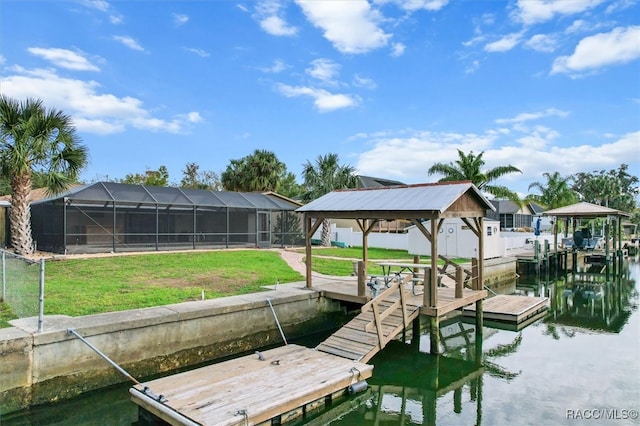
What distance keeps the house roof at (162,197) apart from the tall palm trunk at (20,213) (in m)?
2.61

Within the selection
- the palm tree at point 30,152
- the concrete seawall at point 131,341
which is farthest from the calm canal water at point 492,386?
Result: the palm tree at point 30,152

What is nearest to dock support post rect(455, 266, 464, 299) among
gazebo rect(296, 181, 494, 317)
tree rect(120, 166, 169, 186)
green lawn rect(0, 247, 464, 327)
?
gazebo rect(296, 181, 494, 317)

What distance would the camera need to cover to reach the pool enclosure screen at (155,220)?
1952 cm

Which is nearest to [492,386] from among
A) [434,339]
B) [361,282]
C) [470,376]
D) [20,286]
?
[470,376]

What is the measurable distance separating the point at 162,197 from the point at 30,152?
25.7ft

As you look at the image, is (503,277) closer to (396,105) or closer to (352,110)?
(396,105)

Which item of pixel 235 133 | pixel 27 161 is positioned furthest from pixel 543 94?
pixel 235 133

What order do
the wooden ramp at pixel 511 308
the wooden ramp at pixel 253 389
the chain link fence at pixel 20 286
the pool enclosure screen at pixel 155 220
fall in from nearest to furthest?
the wooden ramp at pixel 253 389 → the chain link fence at pixel 20 286 → the wooden ramp at pixel 511 308 → the pool enclosure screen at pixel 155 220

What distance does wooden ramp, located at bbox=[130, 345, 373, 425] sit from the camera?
5.50 m

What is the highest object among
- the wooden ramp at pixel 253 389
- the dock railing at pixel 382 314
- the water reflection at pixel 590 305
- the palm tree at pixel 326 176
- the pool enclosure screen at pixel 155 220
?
the palm tree at pixel 326 176

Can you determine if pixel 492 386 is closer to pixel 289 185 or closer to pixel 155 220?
pixel 155 220

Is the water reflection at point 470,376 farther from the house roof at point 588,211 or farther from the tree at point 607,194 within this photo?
the tree at point 607,194

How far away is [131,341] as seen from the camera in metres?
7.43

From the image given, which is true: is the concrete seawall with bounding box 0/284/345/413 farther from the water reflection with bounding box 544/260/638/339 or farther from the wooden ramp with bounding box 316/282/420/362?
the water reflection with bounding box 544/260/638/339
